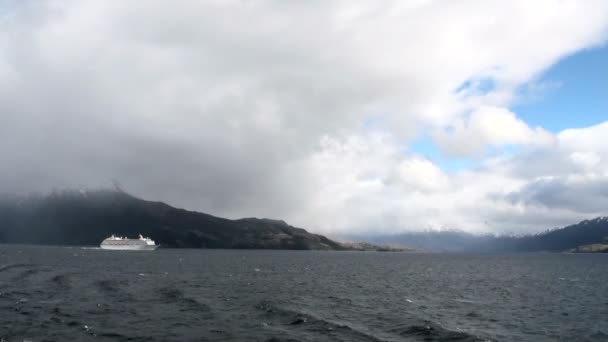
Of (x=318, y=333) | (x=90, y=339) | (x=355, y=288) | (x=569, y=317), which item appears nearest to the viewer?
(x=90, y=339)

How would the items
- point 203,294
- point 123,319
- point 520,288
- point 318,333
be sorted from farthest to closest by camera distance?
point 520,288 < point 203,294 < point 123,319 < point 318,333

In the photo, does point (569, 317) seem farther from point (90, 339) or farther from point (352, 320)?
point (90, 339)

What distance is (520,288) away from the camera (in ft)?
406

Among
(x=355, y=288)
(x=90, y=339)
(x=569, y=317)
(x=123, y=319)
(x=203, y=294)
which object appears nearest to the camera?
(x=90, y=339)

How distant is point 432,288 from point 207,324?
2887 inches

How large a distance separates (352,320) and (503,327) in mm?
21120

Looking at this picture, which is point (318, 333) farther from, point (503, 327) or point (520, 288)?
point (520, 288)

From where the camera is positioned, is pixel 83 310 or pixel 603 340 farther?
pixel 83 310

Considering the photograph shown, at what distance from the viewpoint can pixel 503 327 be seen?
65.9 metres

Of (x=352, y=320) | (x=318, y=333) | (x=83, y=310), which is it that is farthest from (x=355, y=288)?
(x=83, y=310)

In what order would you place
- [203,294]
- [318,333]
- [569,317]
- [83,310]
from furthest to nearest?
1. [203,294]
2. [569,317]
3. [83,310]
4. [318,333]

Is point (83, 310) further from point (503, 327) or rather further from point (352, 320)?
point (503, 327)

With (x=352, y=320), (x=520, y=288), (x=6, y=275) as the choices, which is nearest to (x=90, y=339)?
(x=352, y=320)

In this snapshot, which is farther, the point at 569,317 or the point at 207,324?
the point at 569,317
